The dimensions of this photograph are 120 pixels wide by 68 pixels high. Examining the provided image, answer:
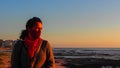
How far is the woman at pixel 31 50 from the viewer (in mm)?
4617

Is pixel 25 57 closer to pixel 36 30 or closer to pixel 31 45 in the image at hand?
pixel 31 45

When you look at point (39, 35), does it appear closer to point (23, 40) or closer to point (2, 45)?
point (23, 40)

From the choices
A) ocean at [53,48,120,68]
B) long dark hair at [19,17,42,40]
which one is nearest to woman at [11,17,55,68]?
long dark hair at [19,17,42,40]

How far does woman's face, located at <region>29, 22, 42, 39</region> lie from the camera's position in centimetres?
461

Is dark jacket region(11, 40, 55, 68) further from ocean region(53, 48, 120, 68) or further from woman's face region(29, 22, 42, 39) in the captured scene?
ocean region(53, 48, 120, 68)

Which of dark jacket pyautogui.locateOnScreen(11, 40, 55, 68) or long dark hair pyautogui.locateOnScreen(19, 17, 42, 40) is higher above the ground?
long dark hair pyautogui.locateOnScreen(19, 17, 42, 40)

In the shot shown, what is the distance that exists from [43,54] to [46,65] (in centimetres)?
17

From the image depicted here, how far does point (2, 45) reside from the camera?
12838 centimetres

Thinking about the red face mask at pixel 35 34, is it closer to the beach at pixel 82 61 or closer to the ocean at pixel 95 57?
the beach at pixel 82 61

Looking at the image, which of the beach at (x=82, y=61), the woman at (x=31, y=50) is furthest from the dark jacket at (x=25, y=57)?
the beach at (x=82, y=61)

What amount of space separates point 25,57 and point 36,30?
367 millimetres

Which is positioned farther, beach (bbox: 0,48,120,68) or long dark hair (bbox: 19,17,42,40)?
beach (bbox: 0,48,120,68)

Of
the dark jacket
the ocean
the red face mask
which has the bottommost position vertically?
the ocean

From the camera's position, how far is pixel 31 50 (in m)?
4.61
